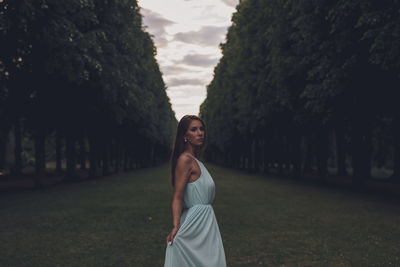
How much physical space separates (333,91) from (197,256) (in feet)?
50.6

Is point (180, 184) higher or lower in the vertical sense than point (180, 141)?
lower

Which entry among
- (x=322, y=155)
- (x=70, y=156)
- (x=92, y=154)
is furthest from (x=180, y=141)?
(x=92, y=154)

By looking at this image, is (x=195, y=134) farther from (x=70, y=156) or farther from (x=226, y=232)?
(x=70, y=156)

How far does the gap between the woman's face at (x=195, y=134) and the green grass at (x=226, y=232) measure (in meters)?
3.90

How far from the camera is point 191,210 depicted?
3.95 meters

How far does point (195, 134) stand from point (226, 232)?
6673mm

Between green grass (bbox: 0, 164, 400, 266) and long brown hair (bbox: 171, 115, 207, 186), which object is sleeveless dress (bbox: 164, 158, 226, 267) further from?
green grass (bbox: 0, 164, 400, 266)

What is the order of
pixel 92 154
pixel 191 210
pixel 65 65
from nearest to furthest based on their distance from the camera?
pixel 191 210, pixel 65 65, pixel 92 154

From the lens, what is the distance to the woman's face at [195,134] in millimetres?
3996

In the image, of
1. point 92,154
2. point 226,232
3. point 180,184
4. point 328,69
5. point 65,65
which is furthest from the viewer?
point 92,154

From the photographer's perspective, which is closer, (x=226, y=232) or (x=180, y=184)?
(x=180, y=184)

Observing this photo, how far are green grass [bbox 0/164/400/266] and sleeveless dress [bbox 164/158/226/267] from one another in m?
3.48

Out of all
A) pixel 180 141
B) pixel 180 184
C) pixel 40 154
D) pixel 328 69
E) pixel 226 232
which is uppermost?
pixel 328 69

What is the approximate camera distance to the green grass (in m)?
7.57
